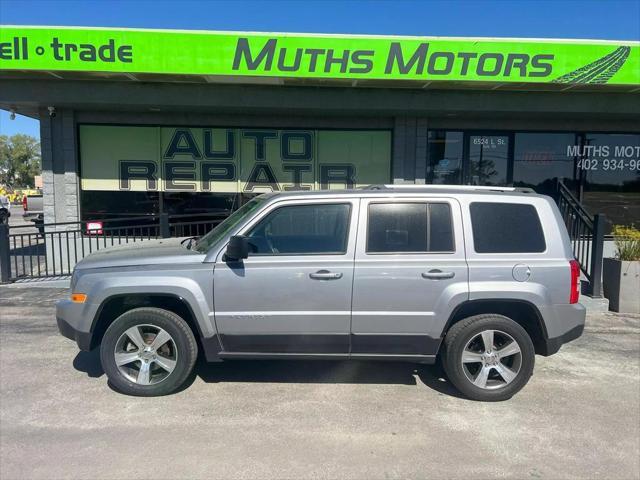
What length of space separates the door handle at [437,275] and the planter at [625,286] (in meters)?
4.70

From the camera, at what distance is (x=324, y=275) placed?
13.5 feet

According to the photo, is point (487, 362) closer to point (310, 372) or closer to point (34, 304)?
point (310, 372)

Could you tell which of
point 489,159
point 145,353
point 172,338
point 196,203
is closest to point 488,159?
point 489,159

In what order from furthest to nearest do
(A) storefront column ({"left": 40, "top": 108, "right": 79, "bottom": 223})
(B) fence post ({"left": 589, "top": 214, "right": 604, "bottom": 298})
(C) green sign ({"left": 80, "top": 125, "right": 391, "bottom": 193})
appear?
(C) green sign ({"left": 80, "top": 125, "right": 391, "bottom": 193}) < (A) storefront column ({"left": 40, "top": 108, "right": 79, "bottom": 223}) < (B) fence post ({"left": 589, "top": 214, "right": 604, "bottom": 298})

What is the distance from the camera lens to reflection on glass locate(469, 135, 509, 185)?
34.6ft

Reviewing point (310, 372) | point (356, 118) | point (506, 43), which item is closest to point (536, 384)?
point (310, 372)

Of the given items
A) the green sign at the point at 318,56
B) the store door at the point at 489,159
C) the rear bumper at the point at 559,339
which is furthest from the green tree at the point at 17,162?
the rear bumper at the point at 559,339

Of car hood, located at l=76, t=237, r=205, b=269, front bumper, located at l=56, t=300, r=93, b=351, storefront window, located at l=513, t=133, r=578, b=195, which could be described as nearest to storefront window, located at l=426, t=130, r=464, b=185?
storefront window, located at l=513, t=133, r=578, b=195

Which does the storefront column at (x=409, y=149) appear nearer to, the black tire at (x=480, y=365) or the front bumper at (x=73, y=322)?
the black tire at (x=480, y=365)

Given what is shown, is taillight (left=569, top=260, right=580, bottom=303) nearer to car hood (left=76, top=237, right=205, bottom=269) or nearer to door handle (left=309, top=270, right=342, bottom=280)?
door handle (left=309, top=270, right=342, bottom=280)

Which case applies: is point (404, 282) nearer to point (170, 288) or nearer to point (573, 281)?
point (573, 281)

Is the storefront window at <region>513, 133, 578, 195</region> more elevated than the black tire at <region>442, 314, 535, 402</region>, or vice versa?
the storefront window at <region>513, 133, 578, 195</region>

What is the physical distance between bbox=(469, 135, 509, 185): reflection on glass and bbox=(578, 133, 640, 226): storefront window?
1.68 meters

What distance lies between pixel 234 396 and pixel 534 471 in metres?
2.44
